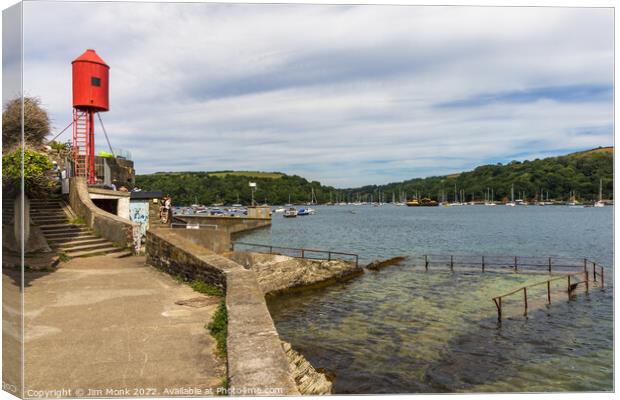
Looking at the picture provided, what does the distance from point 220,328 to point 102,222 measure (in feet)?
38.6

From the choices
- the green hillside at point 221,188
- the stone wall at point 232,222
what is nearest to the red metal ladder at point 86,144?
the stone wall at point 232,222

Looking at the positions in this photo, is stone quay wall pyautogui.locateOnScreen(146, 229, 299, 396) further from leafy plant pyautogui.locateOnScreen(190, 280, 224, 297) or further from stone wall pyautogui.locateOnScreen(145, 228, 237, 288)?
leafy plant pyautogui.locateOnScreen(190, 280, 224, 297)

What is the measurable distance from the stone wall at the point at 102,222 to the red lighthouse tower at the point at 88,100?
6.39m

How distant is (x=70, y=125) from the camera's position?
2644 centimetres

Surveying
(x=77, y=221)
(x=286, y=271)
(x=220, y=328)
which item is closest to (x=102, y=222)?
(x=77, y=221)

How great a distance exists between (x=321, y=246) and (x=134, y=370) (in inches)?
1928

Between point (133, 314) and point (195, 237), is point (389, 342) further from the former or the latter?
point (195, 237)

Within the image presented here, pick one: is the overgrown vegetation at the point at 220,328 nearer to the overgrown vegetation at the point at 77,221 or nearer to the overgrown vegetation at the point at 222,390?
the overgrown vegetation at the point at 222,390

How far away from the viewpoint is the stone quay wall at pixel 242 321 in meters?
4.52

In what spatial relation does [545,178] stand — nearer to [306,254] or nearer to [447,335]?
[306,254]

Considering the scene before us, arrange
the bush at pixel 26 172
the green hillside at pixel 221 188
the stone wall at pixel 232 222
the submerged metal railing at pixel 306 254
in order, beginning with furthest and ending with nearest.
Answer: the green hillside at pixel 221 188 → the stone wall at pixel 232 222 → the submerged metal railing at pixel 306 254 → the bush at pixel 26 172

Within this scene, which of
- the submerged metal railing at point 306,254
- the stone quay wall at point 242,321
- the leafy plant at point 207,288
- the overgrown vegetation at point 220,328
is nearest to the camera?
the stone quay wall at point 242,321

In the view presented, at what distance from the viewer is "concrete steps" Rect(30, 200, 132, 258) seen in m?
14.5

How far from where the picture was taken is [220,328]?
22.6 feet
